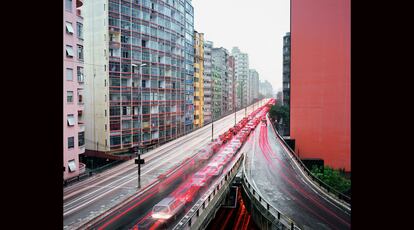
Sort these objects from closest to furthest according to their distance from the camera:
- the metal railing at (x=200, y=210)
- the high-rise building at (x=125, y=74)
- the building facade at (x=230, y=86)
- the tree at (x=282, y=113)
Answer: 1. the metal railing at (x=200, y=210)
2. the high-rise building at (x=125, y=74)
3. the tree at (x=282, y=113)
4. the building facade at (x=230, y=86)

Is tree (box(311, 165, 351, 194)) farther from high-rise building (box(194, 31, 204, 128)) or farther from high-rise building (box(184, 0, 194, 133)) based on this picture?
high-rise building (box(194, 31, 204, 128))

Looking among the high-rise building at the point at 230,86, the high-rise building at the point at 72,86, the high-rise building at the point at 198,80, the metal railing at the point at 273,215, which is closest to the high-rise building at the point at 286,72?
the high-rise building at the point at 198,80

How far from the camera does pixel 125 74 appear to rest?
164 ft

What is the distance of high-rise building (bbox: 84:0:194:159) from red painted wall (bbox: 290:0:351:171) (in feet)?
76.5

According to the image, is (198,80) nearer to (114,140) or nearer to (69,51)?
(114,140)

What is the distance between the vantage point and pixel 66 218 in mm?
19984

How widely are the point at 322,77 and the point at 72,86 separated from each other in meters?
30.2

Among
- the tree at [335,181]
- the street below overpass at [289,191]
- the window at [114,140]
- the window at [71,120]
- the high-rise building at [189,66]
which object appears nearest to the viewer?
the street below overpass at [289,191]

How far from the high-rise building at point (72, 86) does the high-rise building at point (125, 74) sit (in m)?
9.68

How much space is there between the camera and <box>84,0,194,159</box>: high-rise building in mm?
47875

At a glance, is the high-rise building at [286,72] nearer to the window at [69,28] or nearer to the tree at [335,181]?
the tree at [335,181]

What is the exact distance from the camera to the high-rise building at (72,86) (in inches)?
1212

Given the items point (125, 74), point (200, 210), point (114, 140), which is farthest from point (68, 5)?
point (200, 210)

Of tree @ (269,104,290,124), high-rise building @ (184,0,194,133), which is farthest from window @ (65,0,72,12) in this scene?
tree @ (269,104,290,124)
